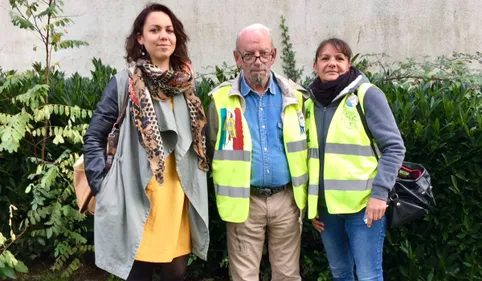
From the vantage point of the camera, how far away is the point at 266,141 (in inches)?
109

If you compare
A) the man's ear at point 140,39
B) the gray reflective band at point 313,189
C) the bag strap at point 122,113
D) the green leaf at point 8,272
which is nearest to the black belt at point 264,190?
the gray reflective band at point 313,189

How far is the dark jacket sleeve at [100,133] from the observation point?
8.46 ft

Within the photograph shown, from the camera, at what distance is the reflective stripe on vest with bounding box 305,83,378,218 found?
2652 mm

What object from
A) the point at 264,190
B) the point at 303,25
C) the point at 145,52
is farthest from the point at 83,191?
the point at 303,25

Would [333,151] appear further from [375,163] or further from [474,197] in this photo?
[474,197]

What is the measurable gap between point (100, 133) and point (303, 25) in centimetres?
453

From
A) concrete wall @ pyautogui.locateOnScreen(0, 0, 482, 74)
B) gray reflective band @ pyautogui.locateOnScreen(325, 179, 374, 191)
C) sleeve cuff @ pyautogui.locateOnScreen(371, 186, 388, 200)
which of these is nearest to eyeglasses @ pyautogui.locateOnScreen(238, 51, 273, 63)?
gray reflective band @ pyautogui.locateOnScreen(325, 179, 374, 191)

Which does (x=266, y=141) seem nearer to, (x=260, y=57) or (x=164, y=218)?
(x=260, y=57)

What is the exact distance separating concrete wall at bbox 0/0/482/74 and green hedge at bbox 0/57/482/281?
105 inches

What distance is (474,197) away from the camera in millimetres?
3209

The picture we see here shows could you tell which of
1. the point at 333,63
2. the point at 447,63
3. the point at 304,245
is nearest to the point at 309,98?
the point at 333,63

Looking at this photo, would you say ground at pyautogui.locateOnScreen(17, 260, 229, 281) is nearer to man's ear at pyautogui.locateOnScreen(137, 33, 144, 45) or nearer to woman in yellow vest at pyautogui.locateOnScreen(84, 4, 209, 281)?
woman in yellow vest at pyautogui.locateOnScreen(84, 4, 209, 281)

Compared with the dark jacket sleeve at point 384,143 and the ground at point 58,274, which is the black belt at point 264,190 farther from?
the ground at point 58,274

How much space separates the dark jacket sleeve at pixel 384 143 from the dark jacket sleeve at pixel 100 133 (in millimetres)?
1376
